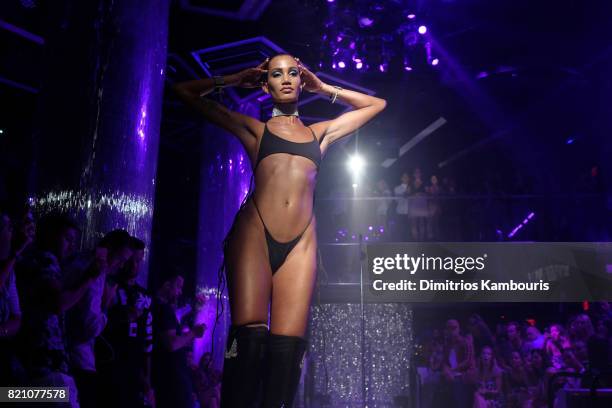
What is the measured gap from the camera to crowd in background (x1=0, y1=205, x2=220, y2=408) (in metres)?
2.76

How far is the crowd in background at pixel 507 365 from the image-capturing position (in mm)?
7730

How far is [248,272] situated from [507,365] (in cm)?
745

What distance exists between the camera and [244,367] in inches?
79.4

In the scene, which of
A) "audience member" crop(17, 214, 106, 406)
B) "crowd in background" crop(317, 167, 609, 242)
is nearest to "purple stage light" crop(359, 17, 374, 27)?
"crowd in background" crop(317, 167, 609, 242)

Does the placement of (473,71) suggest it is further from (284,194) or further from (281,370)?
(281,370)

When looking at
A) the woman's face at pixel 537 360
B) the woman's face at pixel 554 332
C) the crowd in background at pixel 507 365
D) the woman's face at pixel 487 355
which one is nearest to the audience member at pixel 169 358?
the crowd in background at pixel 507 365

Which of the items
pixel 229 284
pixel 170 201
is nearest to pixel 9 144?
pixel 170 201

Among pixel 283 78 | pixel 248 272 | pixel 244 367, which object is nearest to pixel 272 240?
pixel 248 272

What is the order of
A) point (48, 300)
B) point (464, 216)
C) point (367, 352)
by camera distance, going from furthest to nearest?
point (464, 216)
point (367, 352)
point (48, 300)

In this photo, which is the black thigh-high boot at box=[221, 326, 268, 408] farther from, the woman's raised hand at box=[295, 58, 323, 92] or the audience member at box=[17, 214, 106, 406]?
the audience member at box=[17, 214, 106, 406]

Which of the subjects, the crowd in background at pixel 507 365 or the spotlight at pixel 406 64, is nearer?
the crowd in background at pixel 507 365

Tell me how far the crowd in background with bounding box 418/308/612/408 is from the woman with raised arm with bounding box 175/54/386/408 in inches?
250

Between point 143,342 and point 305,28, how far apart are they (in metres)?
5.85

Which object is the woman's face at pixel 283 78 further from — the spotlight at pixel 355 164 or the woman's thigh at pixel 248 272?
the spotlight at pixel 355 164
